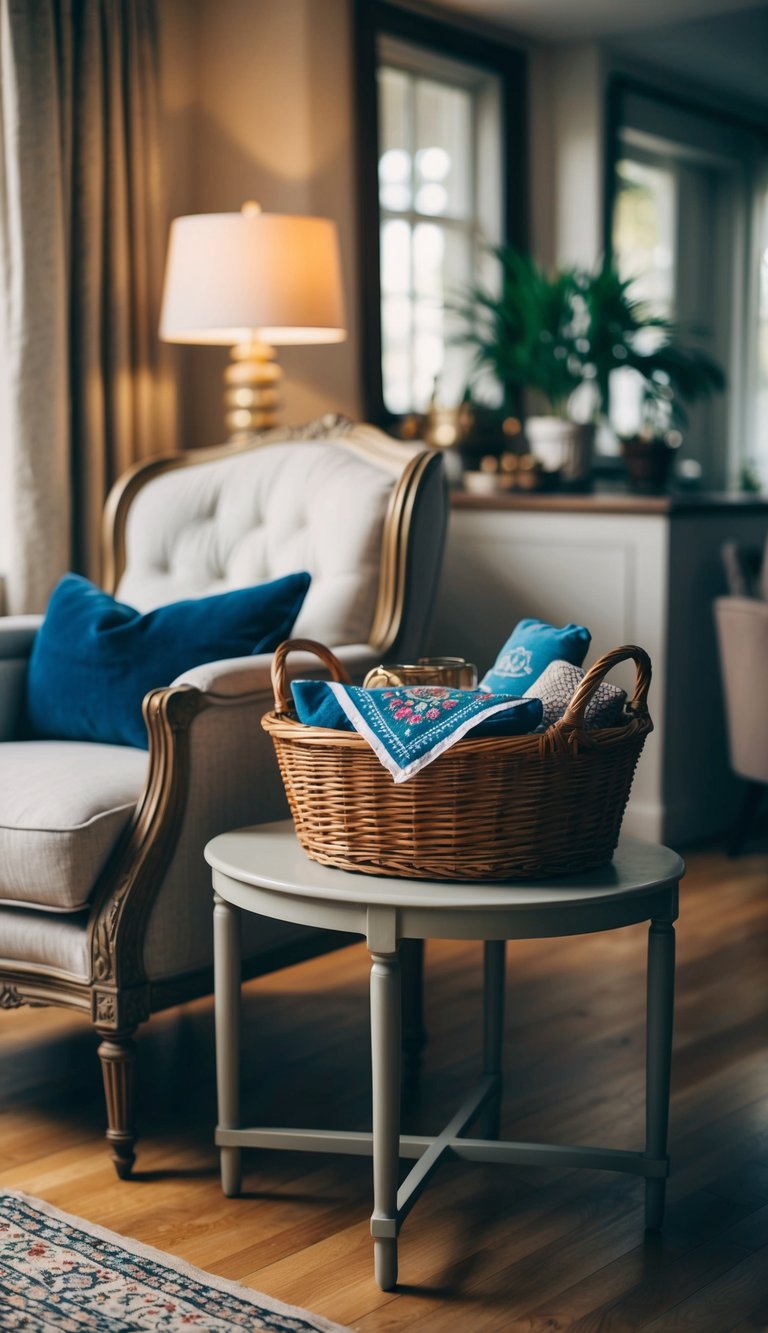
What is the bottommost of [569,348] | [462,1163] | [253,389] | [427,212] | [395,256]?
[462,1163]

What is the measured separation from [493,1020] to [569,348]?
2.39 m

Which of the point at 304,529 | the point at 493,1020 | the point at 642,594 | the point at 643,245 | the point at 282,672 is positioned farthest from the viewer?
the point at 643,245

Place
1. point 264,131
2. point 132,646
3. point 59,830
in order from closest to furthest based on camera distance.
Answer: point 59,830
point 132,646
point 264,131

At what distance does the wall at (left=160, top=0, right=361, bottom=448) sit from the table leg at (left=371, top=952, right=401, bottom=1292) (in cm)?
247

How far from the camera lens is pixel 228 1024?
5.62ft

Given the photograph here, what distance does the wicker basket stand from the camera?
147cm

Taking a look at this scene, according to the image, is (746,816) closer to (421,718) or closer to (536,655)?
(536,655)

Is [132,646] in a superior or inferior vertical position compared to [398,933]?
superior

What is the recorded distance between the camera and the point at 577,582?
11.6 feet

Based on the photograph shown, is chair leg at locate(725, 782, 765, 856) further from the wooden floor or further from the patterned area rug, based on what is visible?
the patterned area rug

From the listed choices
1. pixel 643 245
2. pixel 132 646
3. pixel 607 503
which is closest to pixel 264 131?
pixel 607 503

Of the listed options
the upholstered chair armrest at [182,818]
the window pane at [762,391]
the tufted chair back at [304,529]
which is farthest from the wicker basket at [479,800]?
the window pane at [762,391]

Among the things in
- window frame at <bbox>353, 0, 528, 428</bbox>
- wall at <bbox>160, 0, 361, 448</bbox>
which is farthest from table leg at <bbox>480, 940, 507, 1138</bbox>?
window frame at <bbox>353, 0, 528, 428</bbox>

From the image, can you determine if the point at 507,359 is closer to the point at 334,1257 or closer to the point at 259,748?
the point at 259,748
